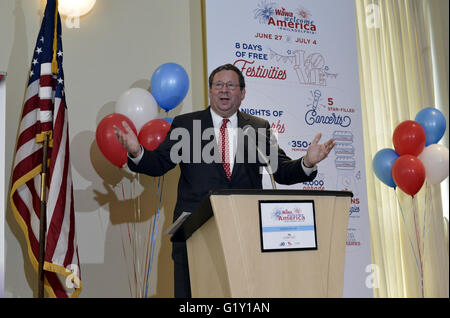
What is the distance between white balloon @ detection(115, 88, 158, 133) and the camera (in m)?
3.53

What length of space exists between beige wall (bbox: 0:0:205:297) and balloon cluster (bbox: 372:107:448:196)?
1.66m

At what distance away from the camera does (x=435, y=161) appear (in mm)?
4301

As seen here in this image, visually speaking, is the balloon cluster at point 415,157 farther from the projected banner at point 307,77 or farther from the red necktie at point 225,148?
the red necktie at point 225,148

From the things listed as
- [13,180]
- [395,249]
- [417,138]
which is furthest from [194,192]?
[395,249]

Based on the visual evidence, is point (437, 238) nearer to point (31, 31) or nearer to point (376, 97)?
point (376, 97)

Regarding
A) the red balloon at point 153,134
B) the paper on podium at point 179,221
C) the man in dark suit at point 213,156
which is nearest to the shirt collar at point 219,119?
the man in dark suit at point 213,156

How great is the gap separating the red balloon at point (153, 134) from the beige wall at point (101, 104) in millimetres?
708

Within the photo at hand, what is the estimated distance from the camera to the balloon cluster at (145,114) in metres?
3.39

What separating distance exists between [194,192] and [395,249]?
288 centimetres

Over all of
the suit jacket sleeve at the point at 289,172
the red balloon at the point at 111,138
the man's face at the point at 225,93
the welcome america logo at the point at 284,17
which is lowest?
the suit jacket sleeve at the point at 289,172

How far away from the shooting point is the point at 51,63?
12.0 ft

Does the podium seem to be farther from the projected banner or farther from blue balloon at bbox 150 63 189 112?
the projected banner

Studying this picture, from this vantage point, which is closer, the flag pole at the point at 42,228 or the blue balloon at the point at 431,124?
A: the flag pole at the point at 42,228

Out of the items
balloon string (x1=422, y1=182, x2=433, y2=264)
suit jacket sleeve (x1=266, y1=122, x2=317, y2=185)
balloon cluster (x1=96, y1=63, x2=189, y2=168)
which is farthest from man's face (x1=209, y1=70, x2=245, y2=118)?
balloon string (x1=422, y1=182, x2=433, y2=264)
